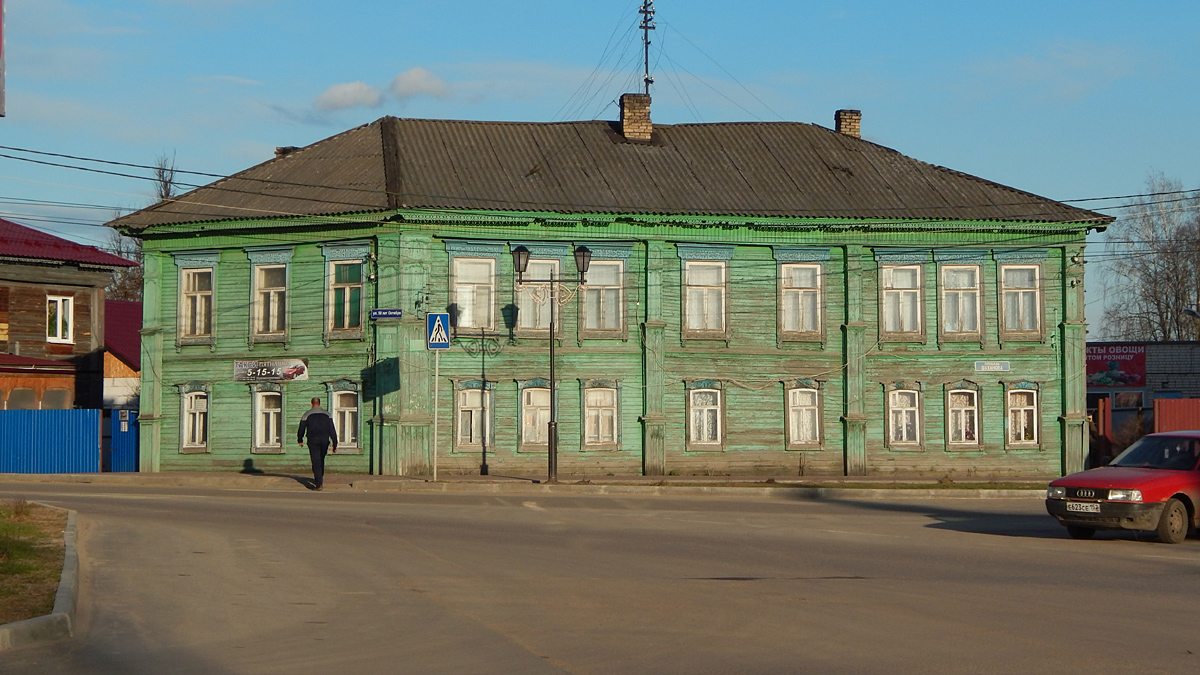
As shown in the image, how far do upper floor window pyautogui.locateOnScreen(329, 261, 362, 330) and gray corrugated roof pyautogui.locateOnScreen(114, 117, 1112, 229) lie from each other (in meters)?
1.46

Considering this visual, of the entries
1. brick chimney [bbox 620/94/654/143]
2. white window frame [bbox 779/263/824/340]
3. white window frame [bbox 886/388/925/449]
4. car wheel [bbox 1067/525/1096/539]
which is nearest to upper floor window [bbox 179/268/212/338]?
brick chimney [bbox 620/94/654/143]

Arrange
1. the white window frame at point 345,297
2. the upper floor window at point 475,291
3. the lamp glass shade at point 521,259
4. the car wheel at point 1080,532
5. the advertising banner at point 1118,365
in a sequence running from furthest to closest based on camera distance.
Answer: the advertising banner at point 1118,365, the upper floor window at point 475,291, the white window frame at point 345,297, the lamp glass shade at point 521,259, the car wheel at point 1080,532

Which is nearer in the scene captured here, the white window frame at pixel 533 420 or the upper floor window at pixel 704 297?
the white window frame at pixel 533 420

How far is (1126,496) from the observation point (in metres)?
16.8

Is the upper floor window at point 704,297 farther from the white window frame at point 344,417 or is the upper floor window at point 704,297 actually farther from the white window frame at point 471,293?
the white window frame at point 344,417

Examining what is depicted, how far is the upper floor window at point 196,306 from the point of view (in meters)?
33.2

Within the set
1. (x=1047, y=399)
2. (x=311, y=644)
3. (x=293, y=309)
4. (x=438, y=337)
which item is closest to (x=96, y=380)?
(x=293, y=309)

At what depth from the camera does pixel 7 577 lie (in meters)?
11.4

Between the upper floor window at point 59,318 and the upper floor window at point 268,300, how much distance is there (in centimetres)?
1184

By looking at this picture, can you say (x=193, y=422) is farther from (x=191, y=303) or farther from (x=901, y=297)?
(x=901, y=297)

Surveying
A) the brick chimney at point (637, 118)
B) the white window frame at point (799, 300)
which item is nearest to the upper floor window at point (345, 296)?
the brick chimney at point (637, 118)

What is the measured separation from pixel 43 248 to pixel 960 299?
1097 inches

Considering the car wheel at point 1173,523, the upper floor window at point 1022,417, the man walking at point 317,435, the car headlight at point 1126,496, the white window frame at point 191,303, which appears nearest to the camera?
the car headlight at point 1126,496

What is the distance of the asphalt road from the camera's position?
8.87m
